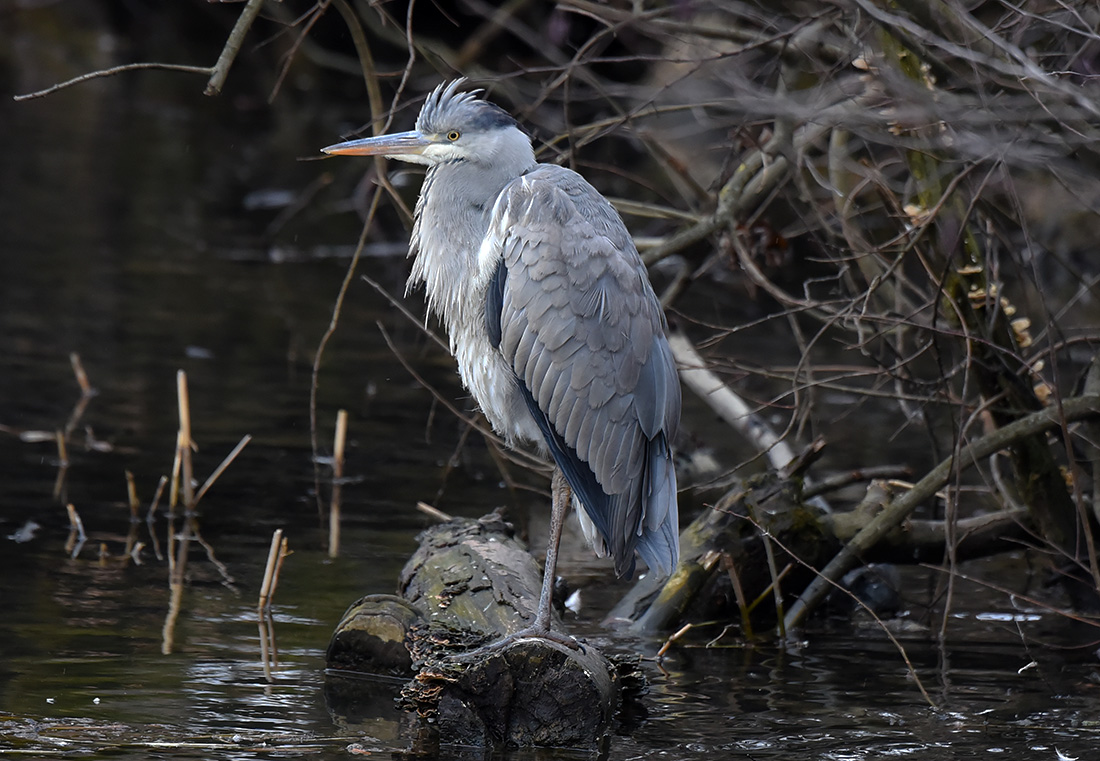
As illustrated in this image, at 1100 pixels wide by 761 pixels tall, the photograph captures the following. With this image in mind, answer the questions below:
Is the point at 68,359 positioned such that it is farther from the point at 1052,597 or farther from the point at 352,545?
the point at 1052,597

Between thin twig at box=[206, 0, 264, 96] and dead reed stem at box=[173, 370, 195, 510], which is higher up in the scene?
thin twig at box=[206, 0, 264, 96]

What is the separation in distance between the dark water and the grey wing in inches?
26.5

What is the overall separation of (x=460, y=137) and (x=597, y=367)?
42.1 inches

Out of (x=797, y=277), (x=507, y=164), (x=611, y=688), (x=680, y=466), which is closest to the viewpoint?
(x=611, y=688)

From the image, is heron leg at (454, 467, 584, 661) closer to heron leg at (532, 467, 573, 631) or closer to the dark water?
heron leg at (532, 467, 573, 631)

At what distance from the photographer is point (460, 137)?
5723mm

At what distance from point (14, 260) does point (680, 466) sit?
669cm

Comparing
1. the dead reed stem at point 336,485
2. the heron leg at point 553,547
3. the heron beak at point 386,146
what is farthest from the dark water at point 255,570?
the heron beak at point 386,146

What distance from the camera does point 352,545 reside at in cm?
705

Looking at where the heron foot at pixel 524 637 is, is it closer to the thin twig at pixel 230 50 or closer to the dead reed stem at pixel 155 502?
the thin twig at pixel 230 50

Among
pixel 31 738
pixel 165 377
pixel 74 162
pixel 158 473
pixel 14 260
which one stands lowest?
pixel 31 738

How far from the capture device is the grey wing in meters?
5.31

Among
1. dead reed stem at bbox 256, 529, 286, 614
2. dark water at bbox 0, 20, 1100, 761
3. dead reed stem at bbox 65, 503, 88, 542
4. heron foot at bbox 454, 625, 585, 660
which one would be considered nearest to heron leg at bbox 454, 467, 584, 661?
heron foot at bbox 454, 625, 585, 660

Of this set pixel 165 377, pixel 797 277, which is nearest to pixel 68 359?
pixel 165 377
